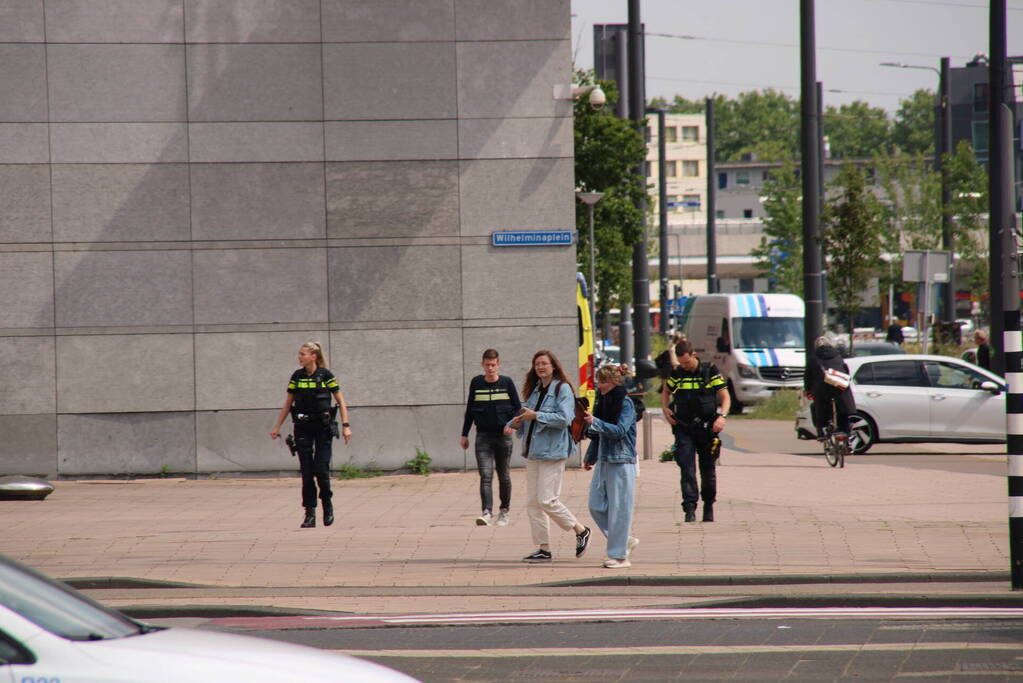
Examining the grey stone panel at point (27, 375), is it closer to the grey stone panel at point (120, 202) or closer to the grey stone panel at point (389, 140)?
the grey stone panel at point (120, 202)

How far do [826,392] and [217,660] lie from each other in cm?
1595

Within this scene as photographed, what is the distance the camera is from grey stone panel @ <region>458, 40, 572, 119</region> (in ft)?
58.8

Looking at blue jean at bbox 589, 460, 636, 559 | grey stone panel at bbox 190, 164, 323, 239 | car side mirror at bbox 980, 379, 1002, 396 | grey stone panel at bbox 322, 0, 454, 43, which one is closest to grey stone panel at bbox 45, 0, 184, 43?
grey stone panel at bbox 190, 164, 323, 239

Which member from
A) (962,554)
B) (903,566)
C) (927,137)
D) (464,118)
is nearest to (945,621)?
(903,566)

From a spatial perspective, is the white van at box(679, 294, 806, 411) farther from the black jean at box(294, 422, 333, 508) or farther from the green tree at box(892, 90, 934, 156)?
the green tree at box(892, 90, 934, 156)

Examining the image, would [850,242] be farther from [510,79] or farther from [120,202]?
[120,202]

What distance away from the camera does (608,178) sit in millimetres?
34188

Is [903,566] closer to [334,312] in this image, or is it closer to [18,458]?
[334,312]

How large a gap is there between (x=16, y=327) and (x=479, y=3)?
7102mm

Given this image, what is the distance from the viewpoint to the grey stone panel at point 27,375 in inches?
685

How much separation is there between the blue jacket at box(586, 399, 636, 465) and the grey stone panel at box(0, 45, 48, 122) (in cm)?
992

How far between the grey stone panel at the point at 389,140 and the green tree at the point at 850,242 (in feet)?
39.4

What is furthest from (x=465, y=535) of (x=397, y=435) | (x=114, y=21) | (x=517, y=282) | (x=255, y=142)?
(x=114, y=21)

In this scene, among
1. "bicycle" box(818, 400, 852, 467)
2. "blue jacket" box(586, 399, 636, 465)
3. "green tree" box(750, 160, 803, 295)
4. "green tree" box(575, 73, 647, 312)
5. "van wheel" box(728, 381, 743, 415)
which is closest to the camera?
"blue jacket" box(586, 399, 636, 465)
